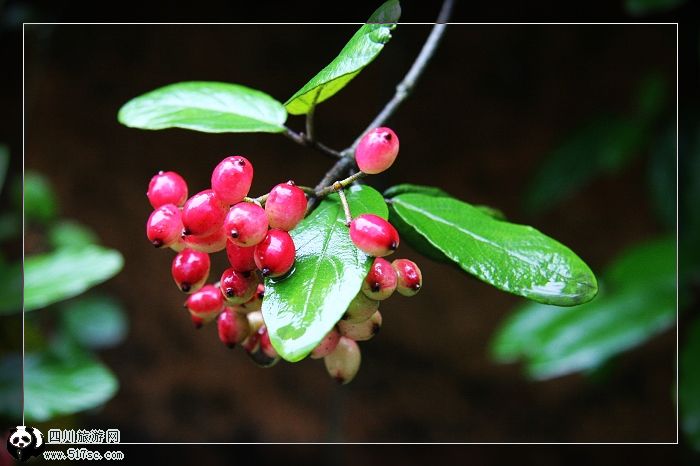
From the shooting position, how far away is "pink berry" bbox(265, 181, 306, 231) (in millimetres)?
379

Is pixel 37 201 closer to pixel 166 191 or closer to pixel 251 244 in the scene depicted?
pixel 166 191

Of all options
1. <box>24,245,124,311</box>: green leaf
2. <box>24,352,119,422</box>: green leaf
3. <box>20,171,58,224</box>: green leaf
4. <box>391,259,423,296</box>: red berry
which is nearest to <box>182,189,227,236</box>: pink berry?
<box>391,259,423,296</box>: red berry

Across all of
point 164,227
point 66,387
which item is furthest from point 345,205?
point 66,387

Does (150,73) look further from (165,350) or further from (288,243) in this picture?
(288,243)

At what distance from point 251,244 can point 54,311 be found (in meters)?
1.25

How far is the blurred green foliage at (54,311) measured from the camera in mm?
796

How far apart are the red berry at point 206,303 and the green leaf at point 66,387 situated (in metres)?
0.46

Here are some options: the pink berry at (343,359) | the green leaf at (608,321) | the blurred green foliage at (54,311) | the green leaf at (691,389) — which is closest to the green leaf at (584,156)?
the green leaf at (608,321)

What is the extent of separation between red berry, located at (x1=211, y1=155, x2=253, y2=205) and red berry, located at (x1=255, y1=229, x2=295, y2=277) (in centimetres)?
3

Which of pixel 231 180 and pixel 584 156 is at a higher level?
pixel 231 180

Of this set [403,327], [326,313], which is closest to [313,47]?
[403,327]

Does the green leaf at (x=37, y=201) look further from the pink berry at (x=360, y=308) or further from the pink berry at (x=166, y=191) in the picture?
the pink berry at (x=360, y=308)

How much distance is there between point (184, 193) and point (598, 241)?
141cm

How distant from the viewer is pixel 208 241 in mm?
398
